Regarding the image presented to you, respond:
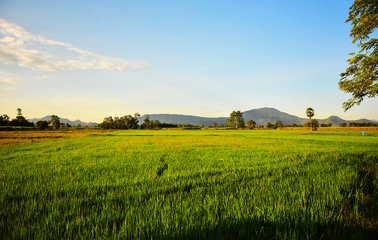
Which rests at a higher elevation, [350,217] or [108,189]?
[350,217]

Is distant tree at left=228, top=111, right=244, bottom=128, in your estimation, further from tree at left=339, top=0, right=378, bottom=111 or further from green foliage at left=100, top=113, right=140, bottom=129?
tree at left=339, top=0, right=378, bottom=111

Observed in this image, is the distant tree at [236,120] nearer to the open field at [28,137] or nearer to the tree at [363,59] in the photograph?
the open field at [28,137]

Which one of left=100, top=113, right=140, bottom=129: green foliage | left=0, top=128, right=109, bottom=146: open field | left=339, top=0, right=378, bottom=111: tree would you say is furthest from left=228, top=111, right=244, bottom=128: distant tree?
left=339, top=0, right=378, bottom=111: tree

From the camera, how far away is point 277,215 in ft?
8.25

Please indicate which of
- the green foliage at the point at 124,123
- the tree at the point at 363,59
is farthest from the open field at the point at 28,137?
the green foliage at the point at 124,123

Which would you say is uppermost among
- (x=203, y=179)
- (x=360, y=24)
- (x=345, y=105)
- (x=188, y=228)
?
(x=360, y=24)

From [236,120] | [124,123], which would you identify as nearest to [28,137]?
[124,123]

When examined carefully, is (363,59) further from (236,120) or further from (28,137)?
(236,120)

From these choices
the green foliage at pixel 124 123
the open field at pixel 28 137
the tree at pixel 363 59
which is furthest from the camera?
the green foliage at pixel 124 123

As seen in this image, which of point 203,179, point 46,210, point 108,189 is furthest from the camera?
point 203,179

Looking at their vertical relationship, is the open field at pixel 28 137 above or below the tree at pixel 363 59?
below

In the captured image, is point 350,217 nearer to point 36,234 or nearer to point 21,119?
point 36,234

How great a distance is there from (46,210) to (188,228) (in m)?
2.85

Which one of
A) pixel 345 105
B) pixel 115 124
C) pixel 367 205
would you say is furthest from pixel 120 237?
pixel 115 124
